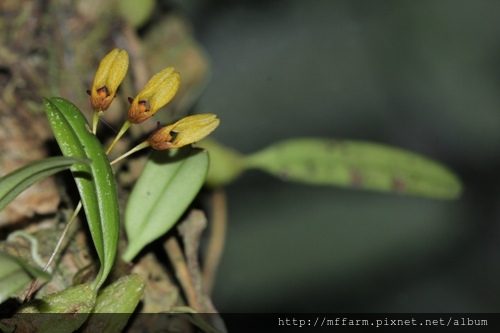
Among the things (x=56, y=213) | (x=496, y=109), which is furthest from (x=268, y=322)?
(x=496, y=109)

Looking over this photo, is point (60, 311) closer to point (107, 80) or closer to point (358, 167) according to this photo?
point (107, 80)

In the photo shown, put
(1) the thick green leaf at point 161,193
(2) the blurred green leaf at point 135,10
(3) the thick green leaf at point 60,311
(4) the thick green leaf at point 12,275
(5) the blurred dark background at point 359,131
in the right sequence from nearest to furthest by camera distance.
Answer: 1. (4) the thick green leaf at point 12,275
2. (3) the thick green leaf at point 60,311
3. (1) the thick green leaf at point 161,193
4. (2) the blurred green leaf at point 135,10
5. (5) the blurred dark background at point 359,131

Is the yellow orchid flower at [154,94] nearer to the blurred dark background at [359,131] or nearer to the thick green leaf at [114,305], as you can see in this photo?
the thick green leaf at [114,305]

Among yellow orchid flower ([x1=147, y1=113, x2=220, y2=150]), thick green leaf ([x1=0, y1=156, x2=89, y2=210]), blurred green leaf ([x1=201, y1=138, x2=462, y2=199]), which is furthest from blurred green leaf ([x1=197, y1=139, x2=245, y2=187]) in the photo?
thick green leaf ([x1=0, y1=156, x2=89, y2=210])

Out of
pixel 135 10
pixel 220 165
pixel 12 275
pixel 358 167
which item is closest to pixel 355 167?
pixel 358 167

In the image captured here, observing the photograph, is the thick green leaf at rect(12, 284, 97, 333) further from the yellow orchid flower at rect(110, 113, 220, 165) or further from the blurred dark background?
the blurred dark background

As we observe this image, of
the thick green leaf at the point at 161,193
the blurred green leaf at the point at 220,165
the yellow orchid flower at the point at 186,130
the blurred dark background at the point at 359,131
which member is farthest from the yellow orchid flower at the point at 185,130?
the blurred dark background at the point at 359,131
